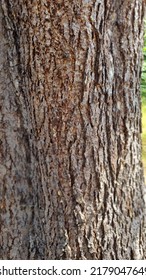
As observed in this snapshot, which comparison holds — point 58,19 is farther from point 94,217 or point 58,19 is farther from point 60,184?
point 94,217

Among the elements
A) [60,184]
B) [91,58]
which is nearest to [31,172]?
[60,184]

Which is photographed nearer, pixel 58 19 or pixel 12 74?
pixel 58 19

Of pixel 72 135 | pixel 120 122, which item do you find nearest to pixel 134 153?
pixel 120 122
